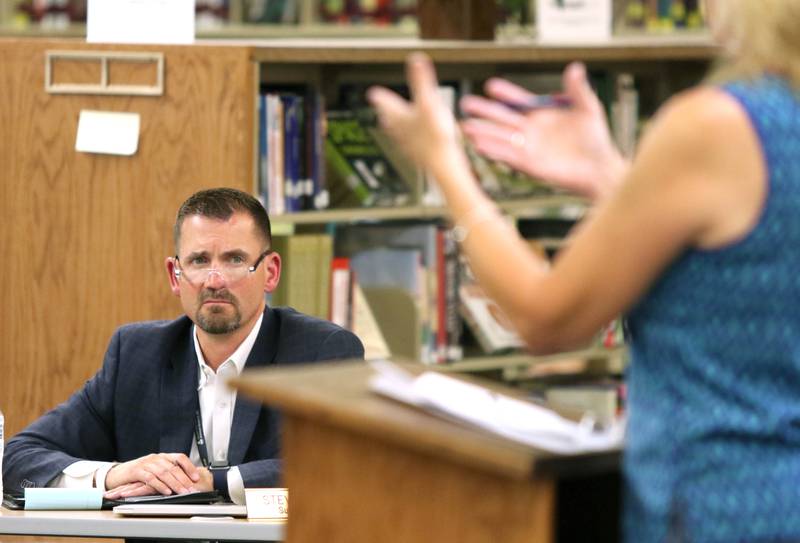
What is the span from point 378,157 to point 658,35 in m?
2.07

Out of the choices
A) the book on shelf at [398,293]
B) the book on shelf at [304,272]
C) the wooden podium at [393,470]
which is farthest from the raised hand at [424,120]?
the book on shelf at [398,293]

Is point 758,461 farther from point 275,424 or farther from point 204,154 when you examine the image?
point 204,154

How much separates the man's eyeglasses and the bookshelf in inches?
29.9

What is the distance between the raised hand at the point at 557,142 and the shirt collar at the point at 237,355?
170 cm

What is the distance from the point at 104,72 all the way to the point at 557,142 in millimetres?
2600

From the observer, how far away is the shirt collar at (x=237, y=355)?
10.9 ft

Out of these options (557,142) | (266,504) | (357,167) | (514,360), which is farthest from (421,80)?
(514,360)

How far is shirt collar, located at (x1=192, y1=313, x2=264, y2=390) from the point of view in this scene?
3.33 meters

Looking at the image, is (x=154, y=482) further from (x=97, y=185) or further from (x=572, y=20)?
(x=572, y=20)

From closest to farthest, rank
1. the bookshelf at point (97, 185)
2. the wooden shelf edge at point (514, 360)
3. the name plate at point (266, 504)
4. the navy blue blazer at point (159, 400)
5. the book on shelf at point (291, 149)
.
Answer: the name plate at point (266, 504), the navy blue blazer at point (159, 400), the bookshelf at point (97, 185), the book on shelf at point (291, 149), the wooden shelf edge at point (514, 360)

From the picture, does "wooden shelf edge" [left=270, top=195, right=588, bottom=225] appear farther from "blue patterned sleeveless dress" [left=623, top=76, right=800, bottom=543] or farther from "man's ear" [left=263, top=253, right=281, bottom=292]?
"blue patterned sleeveless dress" [left=623, top=76, right=800, bottom=543]

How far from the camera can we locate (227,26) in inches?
260

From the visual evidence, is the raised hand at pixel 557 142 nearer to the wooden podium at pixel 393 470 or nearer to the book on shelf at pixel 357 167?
the wooden podium at pixel 393 470

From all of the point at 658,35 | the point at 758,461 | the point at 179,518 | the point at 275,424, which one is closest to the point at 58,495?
the point at 179,518
